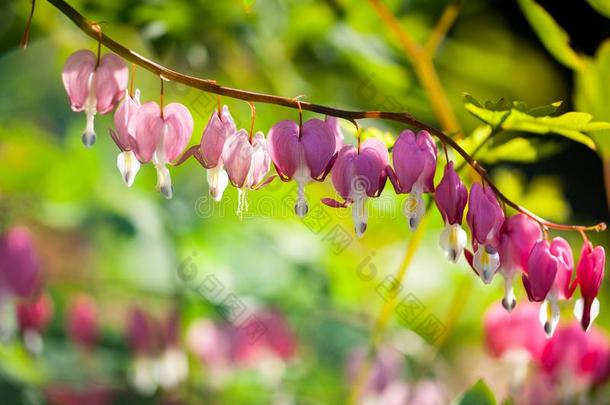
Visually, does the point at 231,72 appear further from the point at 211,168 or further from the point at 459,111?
the point at 211,168

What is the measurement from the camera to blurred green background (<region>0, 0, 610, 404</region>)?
116 cm

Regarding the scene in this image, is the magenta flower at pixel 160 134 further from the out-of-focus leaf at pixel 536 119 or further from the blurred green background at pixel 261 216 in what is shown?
the blurred green background at pixel 261 216

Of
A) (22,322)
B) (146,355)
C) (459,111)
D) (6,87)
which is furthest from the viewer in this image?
(6,87)

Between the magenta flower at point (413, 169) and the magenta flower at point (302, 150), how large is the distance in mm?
51

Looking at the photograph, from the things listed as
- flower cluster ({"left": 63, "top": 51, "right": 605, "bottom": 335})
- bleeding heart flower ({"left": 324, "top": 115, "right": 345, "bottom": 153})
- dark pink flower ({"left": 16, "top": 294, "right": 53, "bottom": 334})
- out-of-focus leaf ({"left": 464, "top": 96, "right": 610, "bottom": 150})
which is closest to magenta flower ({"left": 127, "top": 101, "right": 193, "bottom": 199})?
flower cluster ({"left": 63, "top": 51, "right": 605, "bottom": 335})

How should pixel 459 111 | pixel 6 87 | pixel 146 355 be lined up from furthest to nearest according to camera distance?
pixel 6 87, pixel 459 111, pixel 146 355

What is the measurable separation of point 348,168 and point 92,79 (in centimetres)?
20

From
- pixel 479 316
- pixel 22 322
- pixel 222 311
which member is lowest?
pixel 22 322

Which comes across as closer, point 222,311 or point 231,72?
point 222,311

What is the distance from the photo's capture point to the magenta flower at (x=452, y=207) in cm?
61

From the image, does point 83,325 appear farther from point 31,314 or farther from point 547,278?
point 547,278

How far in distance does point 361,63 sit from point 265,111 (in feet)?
0.68

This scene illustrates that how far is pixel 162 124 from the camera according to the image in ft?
2.03

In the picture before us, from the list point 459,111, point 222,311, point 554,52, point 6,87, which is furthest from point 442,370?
point 6,87
